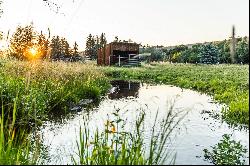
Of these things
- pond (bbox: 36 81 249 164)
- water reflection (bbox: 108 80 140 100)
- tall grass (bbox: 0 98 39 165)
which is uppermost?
tall grass (bbox: 0 98 39 165)

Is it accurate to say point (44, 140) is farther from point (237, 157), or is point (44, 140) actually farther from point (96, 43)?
point (96, 43)

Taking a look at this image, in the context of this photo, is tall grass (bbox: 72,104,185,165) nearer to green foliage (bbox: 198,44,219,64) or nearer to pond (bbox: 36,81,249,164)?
pond (bbox: 36,81,249,164)

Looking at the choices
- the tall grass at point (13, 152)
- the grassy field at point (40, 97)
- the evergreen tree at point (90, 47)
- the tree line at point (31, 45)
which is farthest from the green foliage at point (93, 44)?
the tall grass at point (13, 152)

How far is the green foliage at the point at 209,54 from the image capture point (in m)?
68.8

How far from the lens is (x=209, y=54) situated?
229ft

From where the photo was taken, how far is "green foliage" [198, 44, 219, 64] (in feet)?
226

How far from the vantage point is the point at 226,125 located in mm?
9602

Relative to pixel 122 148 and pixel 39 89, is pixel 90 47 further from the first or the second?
pixel 122 148

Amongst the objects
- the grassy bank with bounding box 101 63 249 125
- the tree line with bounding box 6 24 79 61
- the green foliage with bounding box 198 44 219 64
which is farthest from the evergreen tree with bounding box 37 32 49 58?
the green foliage with bounding box 198 44 219 64

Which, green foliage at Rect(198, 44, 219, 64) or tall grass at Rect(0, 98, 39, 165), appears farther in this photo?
green foliage at Rect(198, 44, 219, 64)

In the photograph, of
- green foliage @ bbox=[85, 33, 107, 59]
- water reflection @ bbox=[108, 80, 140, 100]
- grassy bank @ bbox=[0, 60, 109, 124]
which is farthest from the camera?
green foliage @ bbox=[85, 33, 107, 59]

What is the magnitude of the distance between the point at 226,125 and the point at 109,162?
20.4ft

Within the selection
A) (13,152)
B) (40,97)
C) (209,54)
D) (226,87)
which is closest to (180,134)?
(13,152)

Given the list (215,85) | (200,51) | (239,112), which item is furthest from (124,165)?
(200,51)
